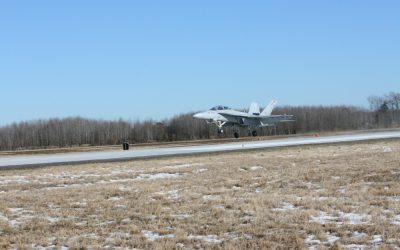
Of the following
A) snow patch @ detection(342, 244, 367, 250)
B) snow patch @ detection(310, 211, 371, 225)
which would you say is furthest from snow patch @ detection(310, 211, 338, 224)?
snow patch @ detection(342, 244, 367, 250)

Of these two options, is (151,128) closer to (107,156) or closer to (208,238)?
(107,156)

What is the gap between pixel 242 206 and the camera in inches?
413

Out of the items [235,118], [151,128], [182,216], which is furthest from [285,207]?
[151,128]

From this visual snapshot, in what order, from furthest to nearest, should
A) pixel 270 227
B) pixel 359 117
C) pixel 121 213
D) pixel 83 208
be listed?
pixel 359 117 → pixel 83 208 → pixel 121 213 → pixel 270 227

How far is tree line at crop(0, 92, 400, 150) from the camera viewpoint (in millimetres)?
107875

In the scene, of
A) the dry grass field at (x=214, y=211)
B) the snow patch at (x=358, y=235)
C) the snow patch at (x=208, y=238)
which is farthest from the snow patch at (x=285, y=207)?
the snow patch at (x=208, y=238)

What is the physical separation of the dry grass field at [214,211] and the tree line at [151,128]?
86381 mm

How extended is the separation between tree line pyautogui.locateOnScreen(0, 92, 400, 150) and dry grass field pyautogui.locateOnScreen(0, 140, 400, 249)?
283 feet

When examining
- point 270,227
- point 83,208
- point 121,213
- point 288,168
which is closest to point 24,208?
point 83,208

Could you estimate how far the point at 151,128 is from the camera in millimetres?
113000

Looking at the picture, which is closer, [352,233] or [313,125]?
[352,233]

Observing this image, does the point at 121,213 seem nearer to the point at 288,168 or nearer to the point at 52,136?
the point at 288,168

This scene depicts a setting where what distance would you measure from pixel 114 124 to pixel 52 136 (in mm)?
15292

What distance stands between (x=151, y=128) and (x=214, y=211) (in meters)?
104
